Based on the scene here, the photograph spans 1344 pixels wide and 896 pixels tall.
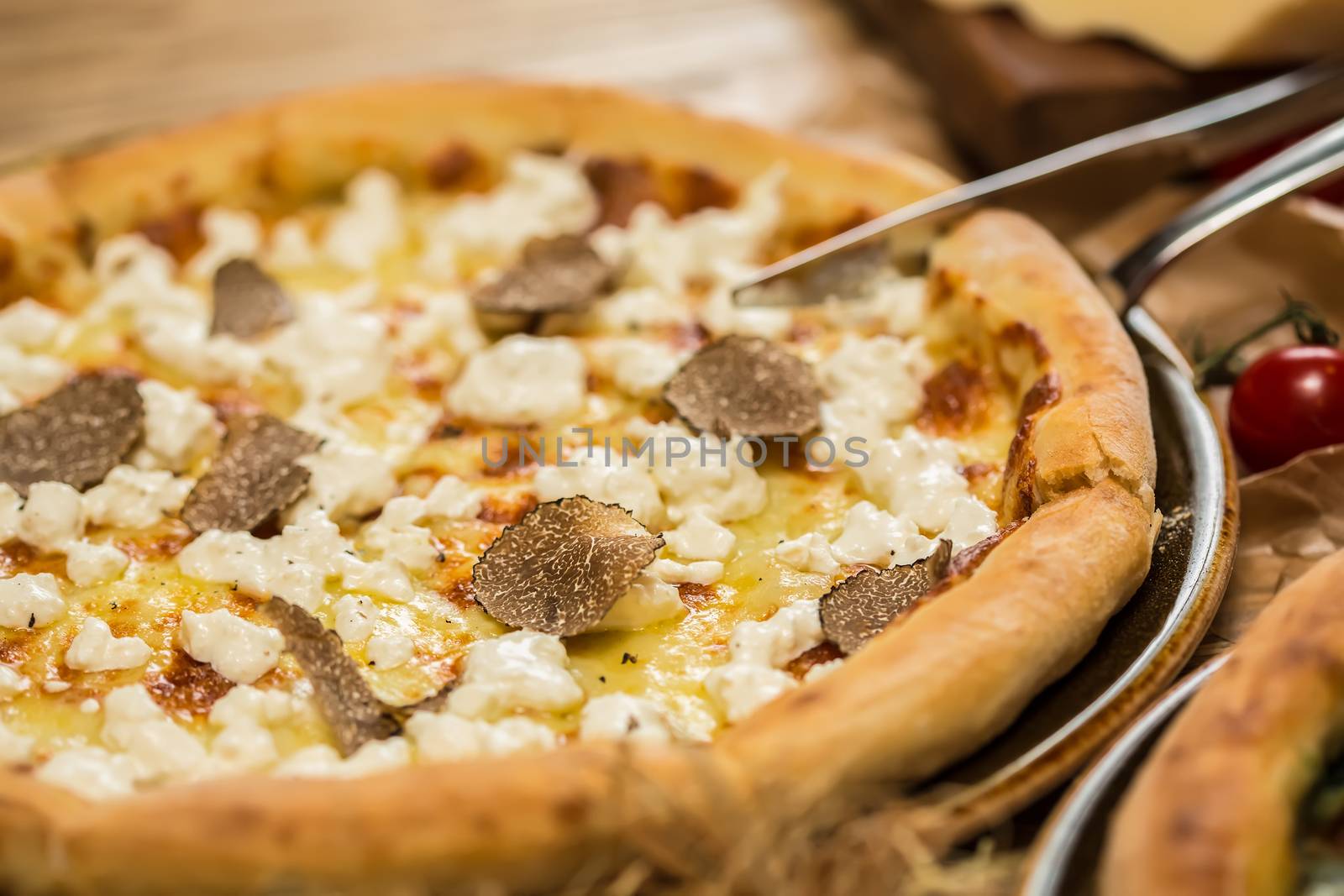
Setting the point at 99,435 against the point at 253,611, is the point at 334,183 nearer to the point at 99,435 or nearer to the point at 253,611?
the point at 99,435

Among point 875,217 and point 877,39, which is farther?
point 877,39

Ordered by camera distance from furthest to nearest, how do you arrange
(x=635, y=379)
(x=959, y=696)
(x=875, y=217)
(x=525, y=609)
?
(x=875, y=217) < (x=635, y=379) < (x=525, y=609) < (x=959, y=696)

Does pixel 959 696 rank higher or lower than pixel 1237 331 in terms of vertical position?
higher

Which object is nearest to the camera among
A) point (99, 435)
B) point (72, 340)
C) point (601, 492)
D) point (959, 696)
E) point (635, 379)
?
point (959, 696)

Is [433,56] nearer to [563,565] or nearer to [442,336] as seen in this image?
[442,336]

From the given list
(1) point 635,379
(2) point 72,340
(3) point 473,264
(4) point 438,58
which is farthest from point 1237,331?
(4) point 438,58

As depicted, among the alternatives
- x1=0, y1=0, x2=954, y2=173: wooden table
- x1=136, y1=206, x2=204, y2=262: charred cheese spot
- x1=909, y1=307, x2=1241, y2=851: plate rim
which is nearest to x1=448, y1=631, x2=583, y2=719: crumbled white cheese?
x1=909, y1=307, x2=1241, y2=851: plate rim

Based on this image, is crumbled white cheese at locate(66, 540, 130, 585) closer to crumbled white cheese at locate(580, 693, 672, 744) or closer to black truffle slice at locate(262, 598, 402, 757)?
black truffle slice at locate(262, 598, 402, 757)
